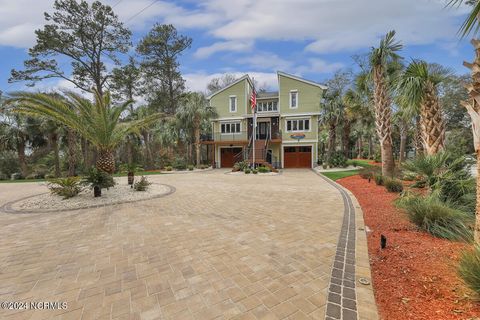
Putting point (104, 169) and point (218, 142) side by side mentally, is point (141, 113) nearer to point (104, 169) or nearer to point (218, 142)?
point (218, 142)

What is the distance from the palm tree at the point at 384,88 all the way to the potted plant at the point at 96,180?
13.1 m

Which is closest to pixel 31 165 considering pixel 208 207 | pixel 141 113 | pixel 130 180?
pixel 141 113

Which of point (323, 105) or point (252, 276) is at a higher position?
point (323, 105)

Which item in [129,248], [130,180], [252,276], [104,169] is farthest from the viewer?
[130,180]

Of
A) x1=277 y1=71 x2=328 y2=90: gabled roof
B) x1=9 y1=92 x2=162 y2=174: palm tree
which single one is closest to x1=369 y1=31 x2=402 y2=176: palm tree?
x1=277 y1=71 x2=328 y2=90: gabled roof

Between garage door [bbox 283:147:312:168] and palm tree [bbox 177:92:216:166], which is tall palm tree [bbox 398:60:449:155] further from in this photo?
palm tree [bbox 177:92:216:166]

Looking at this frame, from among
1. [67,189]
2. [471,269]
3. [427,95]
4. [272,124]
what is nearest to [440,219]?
[471,269]

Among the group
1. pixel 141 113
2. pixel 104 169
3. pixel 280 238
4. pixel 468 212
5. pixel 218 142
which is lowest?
pixel 280 238

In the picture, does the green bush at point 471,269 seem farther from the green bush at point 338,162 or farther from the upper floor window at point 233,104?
the upper floor window at point 233,104

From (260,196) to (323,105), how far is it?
17.0 metres

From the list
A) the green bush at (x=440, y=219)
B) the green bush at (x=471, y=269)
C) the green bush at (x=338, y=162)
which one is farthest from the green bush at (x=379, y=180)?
the green bush at (x=338, y=162)

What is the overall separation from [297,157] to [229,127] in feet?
27.5

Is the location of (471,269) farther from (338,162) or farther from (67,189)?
(338,162)

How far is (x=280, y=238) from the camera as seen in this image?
14.2ft
